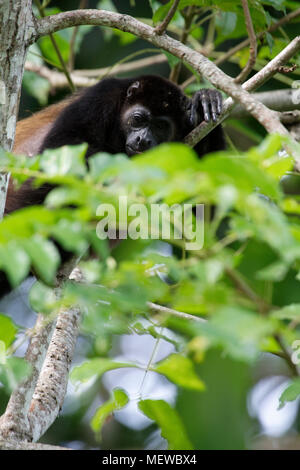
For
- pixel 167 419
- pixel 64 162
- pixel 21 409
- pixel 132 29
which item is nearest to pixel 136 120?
pixel 132 29

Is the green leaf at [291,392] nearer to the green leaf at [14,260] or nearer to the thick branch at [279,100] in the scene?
the green leaf at [14,260]

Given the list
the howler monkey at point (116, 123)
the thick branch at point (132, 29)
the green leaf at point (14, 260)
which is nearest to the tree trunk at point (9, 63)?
the thick branch at point (132, 29)

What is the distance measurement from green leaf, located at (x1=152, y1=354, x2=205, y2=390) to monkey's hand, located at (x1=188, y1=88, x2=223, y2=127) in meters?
1.40

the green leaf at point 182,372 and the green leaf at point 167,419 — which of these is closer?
the green leaf at point 182,372

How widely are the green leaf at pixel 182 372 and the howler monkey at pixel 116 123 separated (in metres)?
1.97

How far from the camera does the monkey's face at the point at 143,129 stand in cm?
393

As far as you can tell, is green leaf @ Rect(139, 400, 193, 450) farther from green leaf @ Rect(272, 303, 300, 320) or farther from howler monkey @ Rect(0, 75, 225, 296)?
howler monkey @ Rect(0, 75, 225, 296)

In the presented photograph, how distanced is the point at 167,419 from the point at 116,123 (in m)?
2.44

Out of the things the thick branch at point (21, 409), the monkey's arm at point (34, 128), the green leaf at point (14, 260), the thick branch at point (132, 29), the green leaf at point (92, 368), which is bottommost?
the thick branch at point (21, 409)

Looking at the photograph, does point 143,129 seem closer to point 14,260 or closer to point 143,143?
point 143,143

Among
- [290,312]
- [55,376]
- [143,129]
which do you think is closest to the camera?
[290,312]

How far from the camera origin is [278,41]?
3.86m

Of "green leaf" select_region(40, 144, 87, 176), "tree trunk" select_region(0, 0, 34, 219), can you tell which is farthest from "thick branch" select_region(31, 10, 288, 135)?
"green leaf" select_region(40, 144, 87, 176)

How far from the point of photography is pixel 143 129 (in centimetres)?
409
